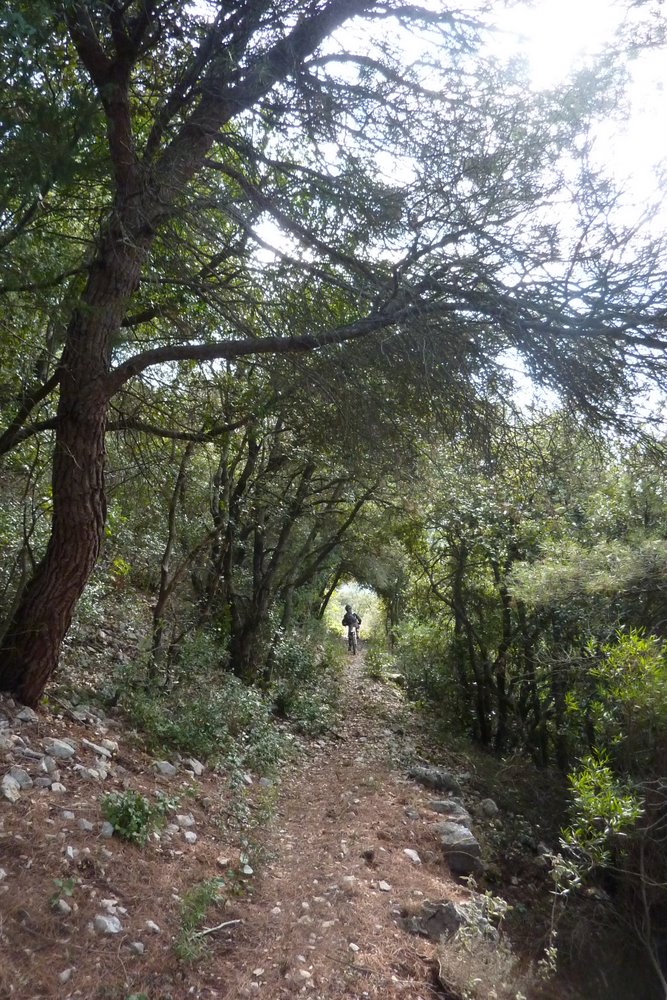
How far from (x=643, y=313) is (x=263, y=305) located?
2.70 m

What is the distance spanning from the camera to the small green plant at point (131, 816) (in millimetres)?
4562

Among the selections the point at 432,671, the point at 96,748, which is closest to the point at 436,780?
the point at 96,748

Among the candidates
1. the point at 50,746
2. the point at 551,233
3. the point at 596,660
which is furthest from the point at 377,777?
the point at 551,233

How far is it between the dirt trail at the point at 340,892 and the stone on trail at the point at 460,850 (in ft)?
0.42

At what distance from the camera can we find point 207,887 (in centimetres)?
436

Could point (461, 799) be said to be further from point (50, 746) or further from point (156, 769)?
point (50, 746)

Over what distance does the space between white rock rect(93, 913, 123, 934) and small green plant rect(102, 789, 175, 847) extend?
0.84 metres

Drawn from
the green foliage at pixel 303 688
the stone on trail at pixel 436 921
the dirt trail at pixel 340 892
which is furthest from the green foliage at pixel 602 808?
the green foliage at pixel 303 688

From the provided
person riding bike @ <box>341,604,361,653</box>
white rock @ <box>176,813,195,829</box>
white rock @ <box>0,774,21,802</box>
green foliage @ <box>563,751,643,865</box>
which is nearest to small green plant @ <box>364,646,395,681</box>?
person riding bike @ <box>341,604,361,653</box>

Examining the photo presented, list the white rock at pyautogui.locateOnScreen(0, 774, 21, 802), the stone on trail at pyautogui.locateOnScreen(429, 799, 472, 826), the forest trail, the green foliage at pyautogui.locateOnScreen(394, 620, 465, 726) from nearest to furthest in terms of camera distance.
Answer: the forest trail < the white rock at pyautogui.locateOnScreen(0, 774, 21, 802) < the stone on trail at pyautogui.locateOnScreen(429, 799, 472, 826) < the green foliage at pyautogui.locateOnScreen(394, 620, 465, 726)

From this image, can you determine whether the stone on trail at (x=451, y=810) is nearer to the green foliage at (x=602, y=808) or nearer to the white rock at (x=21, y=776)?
the green foliage at (x=602, y=808)

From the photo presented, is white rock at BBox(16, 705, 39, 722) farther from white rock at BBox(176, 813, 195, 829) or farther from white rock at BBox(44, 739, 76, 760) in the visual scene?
white rock at BBox(176, 813, 195, 829)

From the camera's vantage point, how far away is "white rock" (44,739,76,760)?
16.6 ft

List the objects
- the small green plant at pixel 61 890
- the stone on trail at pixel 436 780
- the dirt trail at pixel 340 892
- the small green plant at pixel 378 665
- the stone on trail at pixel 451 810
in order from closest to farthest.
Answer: the small green plant at pixel 61 890
the dirt trail at pixel 340 892
the stone on trail at pixel 451 810
the stone on trail at pixel 436 780
the small green plant at pixel 378 665
